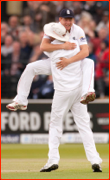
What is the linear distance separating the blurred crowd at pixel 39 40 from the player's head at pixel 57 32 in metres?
6.43

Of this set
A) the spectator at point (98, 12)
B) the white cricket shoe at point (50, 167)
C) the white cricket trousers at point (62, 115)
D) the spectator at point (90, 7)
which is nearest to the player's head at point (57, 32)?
the white cricket trousers at point (62, 115)

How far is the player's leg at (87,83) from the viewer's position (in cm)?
595

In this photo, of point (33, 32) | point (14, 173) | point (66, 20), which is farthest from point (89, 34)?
point (14, 173)

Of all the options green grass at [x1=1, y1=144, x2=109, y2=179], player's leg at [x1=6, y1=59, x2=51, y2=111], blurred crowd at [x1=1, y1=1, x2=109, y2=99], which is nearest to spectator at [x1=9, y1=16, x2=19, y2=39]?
blurred crowd at [x1=1, y1=1, x2=109, y2=99]

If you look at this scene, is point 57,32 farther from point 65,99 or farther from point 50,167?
point 50,167

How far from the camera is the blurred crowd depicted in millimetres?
12758

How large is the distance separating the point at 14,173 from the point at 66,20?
231 cm

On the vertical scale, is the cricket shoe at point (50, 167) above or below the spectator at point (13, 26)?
below

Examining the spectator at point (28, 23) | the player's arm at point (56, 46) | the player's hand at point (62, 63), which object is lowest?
the player's hand at point (62, 63)

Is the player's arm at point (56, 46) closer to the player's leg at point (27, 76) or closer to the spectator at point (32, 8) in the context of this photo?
the player's leg at point (27, 76)

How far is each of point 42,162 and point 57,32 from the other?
9.40 ft

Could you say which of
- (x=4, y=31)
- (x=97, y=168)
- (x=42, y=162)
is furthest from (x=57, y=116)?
(x=4, y=31)

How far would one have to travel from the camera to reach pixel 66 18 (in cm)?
619

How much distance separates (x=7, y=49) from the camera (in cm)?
1321
